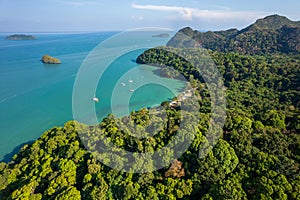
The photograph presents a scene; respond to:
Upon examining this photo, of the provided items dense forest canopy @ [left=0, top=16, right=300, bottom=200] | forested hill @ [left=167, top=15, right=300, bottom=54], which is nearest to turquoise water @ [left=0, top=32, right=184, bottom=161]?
dense forest canopy @ [left=0, top=16, right=300, bottom=200]

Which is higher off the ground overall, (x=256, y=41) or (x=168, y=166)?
(x=256, y=41)

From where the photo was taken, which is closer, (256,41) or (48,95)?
(48,95)

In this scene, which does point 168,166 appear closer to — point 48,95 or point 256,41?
point 48,95

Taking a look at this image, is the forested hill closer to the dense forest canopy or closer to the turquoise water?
the turquoise water

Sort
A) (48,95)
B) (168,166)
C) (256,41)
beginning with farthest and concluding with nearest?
(256,41), (48,95), (168,166)

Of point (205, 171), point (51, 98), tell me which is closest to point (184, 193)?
point (205, 171)

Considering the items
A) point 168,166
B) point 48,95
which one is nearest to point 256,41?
point 48,95

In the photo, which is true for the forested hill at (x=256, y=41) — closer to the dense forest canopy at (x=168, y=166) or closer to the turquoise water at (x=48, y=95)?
the turquoise water at (x=48, y=95)

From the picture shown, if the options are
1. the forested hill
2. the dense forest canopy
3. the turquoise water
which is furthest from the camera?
the forested hill

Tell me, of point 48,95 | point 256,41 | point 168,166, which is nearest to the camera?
point 168,166

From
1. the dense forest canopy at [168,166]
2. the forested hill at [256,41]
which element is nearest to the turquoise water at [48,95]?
the dense forest canopy at [168,166]

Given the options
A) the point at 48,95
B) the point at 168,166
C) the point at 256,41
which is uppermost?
the point at 256,41

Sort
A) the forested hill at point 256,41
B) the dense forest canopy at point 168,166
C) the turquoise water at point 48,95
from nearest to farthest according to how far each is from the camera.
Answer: the dense forest canopy at point 168,166 < the turquoise water at point 48,95 < the forested hill at point 256,41

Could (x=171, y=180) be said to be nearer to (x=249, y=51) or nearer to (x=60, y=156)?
(x=60, y=156)
